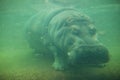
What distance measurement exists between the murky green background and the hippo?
28 centimetres

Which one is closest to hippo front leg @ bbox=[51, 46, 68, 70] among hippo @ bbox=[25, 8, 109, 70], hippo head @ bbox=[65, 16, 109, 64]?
hippo @ bbox=[25, 8, 109, 70]

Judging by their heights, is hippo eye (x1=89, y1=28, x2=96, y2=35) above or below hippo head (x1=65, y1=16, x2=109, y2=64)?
above

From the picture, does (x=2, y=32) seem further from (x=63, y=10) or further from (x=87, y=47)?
(x=87, y=47)

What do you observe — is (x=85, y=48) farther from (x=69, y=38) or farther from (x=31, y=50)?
(x=31, y=50)

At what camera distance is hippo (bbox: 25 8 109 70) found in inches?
140

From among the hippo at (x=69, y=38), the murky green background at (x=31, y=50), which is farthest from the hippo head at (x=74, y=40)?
the murky green background at (x=31, y=50)

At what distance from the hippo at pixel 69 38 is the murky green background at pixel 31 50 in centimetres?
28

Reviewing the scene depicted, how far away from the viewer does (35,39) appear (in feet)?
15.8

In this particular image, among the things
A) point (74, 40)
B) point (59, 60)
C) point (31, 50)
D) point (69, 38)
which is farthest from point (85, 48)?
point (31, 50)

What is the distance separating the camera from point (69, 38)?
3850mm

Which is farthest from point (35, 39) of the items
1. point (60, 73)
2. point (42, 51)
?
point (60, 73)

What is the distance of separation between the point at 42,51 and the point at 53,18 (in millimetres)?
823

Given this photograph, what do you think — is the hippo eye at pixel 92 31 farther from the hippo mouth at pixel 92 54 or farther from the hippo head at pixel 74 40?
the hippo mouth at pixel 92 54

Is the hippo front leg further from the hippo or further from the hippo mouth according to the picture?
the hippo mouth
